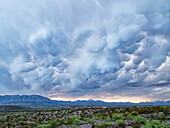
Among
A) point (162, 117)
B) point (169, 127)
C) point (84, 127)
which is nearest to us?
point (169, 127)

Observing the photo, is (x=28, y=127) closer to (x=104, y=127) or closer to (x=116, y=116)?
(x=104, y=127)

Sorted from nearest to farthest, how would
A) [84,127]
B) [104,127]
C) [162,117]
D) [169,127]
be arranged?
[169,127]
[104,127]
[84,127]
[162,117]

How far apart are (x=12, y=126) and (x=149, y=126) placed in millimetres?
17094

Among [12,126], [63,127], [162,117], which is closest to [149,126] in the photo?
[162,117]

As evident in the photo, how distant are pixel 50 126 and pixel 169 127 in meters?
11.8

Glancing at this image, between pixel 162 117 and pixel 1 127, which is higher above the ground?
pixel 162 117

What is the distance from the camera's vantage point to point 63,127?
1630cm

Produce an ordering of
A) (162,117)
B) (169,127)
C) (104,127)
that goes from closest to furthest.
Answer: (169,127) < (104,127) < (162,117)

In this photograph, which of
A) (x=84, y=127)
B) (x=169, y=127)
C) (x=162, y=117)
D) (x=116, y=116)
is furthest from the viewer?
(x=116, y=116)

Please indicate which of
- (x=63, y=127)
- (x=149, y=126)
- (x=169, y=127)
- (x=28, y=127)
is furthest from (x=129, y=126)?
(x=28, y=127)

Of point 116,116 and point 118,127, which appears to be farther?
point 116,116

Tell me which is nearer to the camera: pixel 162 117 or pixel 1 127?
pixel 162 117

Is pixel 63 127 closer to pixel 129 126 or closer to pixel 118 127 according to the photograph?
pixel 118 127

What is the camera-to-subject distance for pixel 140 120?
16.3 metres
